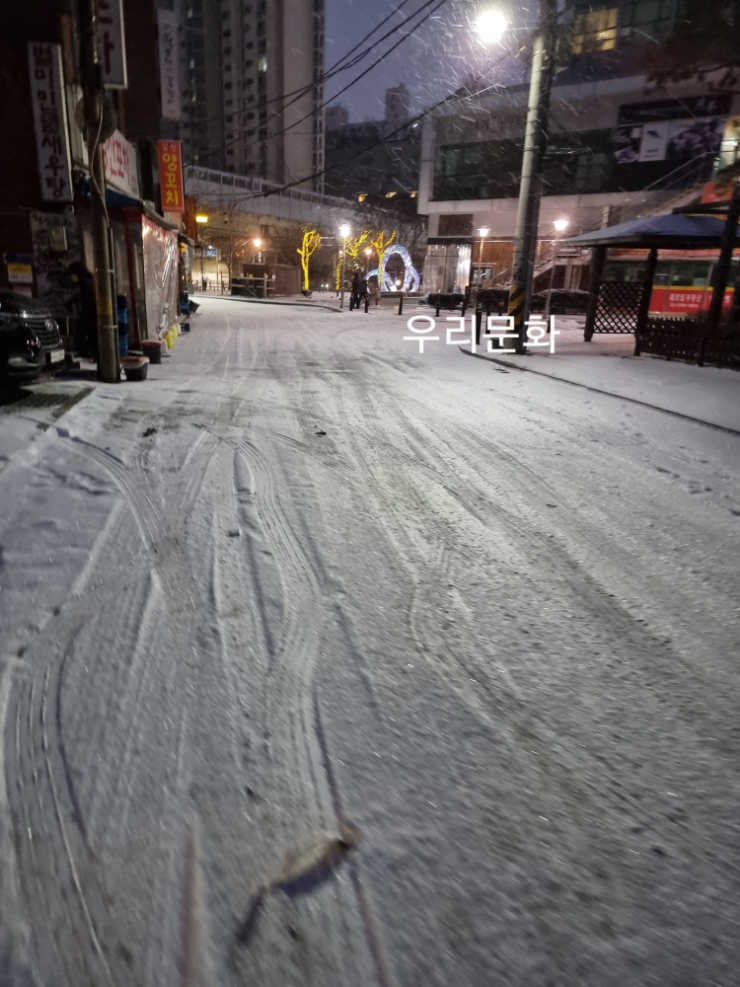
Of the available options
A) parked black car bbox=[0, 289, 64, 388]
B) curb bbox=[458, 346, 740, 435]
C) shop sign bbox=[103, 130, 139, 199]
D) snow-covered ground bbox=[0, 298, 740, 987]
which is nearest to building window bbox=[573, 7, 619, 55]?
curb bbox=[458, 346, 740, 435]

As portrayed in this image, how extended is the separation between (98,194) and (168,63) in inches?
650

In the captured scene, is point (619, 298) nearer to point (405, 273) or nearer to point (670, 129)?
point (670, 129)

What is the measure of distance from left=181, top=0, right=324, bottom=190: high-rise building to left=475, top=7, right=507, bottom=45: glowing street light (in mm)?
75930

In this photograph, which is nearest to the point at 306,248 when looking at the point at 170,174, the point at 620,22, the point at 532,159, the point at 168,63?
the point at 620,22

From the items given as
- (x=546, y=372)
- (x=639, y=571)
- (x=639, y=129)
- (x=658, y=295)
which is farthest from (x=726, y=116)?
(x=639, y=571)

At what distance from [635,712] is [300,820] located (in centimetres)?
137

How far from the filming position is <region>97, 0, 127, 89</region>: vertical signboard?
9156 millimetres

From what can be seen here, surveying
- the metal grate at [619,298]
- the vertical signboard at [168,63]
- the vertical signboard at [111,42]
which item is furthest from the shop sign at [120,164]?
the metal grate at [619,298]

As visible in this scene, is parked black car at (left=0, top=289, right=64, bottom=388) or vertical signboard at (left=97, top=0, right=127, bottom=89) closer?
parked black car at (left=0, top=289, right=64, bottom=388)

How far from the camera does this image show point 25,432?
221 inches

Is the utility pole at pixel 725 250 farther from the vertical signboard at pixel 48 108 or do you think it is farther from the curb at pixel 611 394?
the vertical signboard at pixel 48 108

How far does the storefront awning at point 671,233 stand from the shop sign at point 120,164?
10.9m

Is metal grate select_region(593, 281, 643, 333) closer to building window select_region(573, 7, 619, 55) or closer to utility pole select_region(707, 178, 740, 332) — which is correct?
utility pole select_region(707, 178, 740, 332)

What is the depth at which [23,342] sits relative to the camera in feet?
23.1
